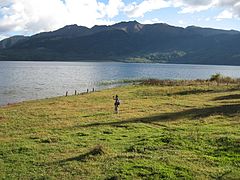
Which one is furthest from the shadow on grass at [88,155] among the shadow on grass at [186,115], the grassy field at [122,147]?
the shadow on grass at [186,115]

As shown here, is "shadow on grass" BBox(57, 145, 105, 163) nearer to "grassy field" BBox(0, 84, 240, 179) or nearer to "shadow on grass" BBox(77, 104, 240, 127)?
"grassy field" BBox(0, 84, 240, 179)

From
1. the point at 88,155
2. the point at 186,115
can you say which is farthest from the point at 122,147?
the point at 186,115

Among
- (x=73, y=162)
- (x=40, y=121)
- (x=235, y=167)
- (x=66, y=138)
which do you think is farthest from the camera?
(x=40, y=121)

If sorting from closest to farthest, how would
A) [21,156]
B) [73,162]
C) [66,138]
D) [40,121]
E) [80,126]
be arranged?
[73,162] < [21,156] < [66,138] < [80,126] < [40,121]

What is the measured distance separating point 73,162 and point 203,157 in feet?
25.3

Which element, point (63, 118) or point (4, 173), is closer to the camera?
point (4, 173)

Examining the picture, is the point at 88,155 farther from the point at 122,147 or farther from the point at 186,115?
the point at 186,115

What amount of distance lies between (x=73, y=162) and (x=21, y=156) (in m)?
4.03

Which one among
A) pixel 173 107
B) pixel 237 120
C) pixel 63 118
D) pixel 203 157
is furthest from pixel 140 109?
pixel 203 157

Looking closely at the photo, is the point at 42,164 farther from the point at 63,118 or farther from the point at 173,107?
the point at 173,107

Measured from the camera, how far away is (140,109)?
48688 millimetres

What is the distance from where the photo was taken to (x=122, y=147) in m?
25.1

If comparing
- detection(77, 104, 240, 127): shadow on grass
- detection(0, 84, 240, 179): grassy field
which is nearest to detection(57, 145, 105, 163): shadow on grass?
detection(0, 84, 240, 179): grassy field

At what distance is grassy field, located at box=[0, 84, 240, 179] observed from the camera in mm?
19500
